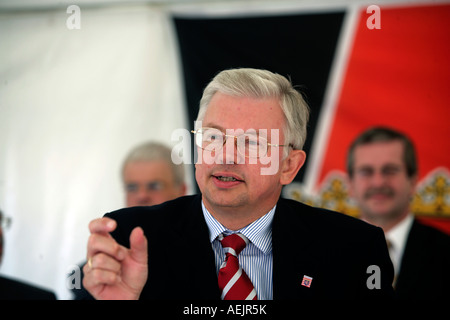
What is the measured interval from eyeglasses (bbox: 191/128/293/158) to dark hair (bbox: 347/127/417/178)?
1.51 m

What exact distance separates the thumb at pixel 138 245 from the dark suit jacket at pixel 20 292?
108 centimetres

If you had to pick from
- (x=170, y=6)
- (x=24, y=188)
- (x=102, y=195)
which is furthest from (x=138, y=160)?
(x=170, y=6)

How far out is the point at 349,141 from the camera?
294cm

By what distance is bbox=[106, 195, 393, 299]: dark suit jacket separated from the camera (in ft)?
4.62

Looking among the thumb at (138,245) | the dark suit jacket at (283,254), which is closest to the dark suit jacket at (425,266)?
the dark suit jacket at (283,254)

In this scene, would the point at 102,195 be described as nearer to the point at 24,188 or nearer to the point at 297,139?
the point at 24,188

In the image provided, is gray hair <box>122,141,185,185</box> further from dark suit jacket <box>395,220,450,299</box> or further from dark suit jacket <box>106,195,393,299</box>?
dark suit jacket <box>395,220,450,299</box>

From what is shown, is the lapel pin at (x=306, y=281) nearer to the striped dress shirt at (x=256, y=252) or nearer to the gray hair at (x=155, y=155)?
the striped dress shirt at (x=256, y=252)

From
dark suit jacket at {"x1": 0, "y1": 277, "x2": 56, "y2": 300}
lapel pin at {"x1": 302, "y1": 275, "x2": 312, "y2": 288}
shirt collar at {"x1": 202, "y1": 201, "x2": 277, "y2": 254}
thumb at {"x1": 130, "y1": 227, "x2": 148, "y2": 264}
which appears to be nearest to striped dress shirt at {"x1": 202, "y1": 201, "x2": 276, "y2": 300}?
shirt collar at {"x1": 202, "y1": 201, "x2": 277, "y2": 254}

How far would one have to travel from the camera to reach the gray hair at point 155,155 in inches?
103

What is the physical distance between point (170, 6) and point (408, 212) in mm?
1830

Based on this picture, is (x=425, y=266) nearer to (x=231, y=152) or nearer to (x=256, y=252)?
(x=256, y=252)
